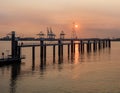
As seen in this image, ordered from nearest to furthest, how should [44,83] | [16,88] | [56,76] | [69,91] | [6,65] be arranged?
[69,91] → [16,88] → [44,83] → [56,76] → [6,65]

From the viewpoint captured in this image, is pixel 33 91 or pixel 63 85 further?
pixel 63 85

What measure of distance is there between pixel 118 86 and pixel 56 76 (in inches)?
401

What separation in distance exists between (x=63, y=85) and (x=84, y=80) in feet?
14.3

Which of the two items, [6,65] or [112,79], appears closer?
[112,79]

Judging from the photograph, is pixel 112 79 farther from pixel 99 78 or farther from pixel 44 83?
pixel 44 83

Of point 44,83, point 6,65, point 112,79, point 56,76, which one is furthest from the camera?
point 6,65

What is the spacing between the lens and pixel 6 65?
5553 cm

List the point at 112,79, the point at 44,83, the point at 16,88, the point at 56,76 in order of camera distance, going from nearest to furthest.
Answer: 1. the point at 16,88
2. the point at 44,83
3. the point at 112,79
4. the point at 56,76

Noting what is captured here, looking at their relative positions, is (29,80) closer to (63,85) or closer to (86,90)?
(63,85)

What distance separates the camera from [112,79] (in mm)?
38250

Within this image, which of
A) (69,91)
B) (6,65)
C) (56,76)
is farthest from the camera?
(6,65)

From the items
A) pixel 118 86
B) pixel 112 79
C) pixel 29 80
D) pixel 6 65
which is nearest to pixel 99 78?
pixel 112 79

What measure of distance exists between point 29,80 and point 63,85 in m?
5.29

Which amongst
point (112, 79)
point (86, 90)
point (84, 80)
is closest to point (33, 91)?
point (86, 90)
